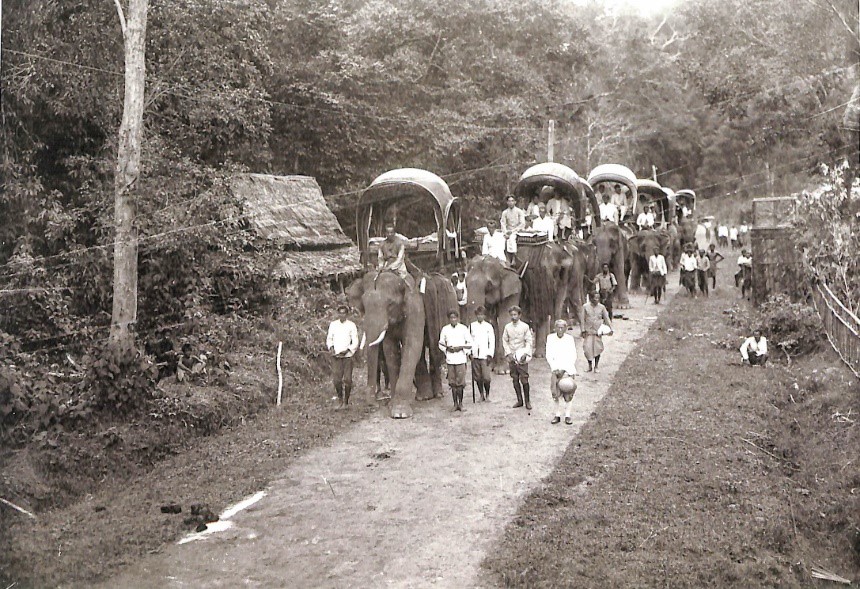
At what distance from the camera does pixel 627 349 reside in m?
16.2

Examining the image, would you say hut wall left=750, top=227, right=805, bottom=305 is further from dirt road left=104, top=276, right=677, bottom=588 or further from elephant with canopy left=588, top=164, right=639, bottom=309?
dirt road left=104, top=276, right=677, bottom=588

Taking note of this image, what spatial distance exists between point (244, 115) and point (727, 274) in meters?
19.7

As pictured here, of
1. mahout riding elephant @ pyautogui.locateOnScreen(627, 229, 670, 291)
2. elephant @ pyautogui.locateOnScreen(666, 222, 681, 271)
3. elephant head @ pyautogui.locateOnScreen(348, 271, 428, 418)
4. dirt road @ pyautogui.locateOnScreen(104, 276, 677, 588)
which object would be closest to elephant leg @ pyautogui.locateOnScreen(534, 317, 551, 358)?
dirt road @ pyautogui.locateOnScreen(104, 276, 677, 588)

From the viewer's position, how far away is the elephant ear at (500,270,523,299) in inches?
555

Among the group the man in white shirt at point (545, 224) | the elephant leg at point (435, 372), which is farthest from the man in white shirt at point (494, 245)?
the elephant leg at point (435, 372)

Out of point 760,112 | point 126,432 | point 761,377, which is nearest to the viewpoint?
point 126,432

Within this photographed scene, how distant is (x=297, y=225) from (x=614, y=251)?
7.78 metres

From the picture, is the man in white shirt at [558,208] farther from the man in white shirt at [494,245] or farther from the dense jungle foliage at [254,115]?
the man in white shirt at [494,245]

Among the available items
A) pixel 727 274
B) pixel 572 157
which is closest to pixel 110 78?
pixel 727 274

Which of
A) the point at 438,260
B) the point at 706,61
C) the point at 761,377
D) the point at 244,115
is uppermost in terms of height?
the point at 706,61

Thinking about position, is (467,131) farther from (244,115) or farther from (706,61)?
(244,115)

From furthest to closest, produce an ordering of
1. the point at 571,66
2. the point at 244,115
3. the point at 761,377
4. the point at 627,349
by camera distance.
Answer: the point at 571,66
the point at 627,349
the point at 244,115
the point at 761,377

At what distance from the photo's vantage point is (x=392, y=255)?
11.7 meters

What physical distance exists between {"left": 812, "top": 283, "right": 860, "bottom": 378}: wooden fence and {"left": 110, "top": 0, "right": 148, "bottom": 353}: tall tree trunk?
8.52 meters
